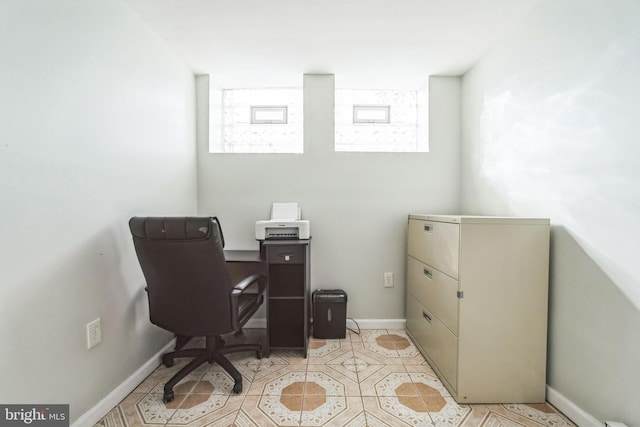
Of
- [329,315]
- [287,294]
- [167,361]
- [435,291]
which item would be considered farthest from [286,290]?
[435,291]

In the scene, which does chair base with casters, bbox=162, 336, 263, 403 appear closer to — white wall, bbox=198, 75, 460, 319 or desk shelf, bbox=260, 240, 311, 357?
desk shelf, bbox=260, 240, 311, 357

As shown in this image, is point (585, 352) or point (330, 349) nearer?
point (585, 352)

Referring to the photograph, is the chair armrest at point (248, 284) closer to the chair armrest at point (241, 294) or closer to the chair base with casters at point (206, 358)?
the chair armrest at point (241, 294)

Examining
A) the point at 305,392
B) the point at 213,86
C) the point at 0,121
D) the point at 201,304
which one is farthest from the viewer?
the point at 213,86

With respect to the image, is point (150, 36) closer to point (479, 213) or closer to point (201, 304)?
point (201, 304)

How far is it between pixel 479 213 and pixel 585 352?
1.10 metres

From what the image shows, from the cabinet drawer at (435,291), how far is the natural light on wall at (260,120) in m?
1.56

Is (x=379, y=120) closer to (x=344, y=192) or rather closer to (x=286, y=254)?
(x=344, y=192)

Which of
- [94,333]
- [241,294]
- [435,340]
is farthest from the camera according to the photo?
[435,340]

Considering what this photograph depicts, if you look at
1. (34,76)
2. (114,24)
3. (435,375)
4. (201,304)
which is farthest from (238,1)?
(435,375)

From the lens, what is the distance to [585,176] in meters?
1.33

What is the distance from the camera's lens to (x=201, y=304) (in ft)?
4.94

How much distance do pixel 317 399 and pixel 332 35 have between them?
234 centimetres

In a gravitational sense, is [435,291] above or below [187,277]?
below
